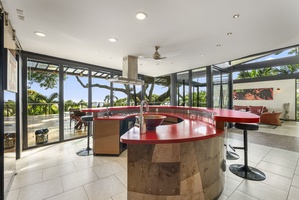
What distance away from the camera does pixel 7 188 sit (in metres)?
2.04

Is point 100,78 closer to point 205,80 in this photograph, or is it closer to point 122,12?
point 122,12

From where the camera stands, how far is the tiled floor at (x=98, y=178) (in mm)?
2004

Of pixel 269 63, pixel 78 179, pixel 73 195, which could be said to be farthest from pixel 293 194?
pixel 269 63

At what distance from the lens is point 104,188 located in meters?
2.16

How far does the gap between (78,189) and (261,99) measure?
12.0 metres

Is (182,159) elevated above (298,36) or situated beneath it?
situated beneath

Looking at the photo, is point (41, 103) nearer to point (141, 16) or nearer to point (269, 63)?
point (141, 16)

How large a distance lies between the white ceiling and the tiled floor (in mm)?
2718

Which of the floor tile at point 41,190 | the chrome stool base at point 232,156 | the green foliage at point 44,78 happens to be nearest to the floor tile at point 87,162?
the floor tile at point 41,190

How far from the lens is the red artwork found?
31.0 ft

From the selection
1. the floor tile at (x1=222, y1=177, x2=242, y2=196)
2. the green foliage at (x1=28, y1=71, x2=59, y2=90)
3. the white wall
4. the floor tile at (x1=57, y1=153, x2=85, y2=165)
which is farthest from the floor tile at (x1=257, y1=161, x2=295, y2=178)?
the white wall

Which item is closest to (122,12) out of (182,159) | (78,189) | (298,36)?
(182,159)

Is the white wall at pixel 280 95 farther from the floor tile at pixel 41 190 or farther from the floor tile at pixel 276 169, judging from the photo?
the floor tile at pixel 41 190

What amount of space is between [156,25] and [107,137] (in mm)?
2732
